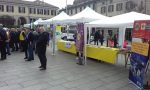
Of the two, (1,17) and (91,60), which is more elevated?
(1,17)

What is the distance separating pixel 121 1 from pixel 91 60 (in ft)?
104

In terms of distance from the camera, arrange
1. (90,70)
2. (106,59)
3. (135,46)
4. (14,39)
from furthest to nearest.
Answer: (14,39)
(106,59)
(90,70)
(135,46)

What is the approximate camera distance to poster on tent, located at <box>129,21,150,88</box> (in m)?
5.78

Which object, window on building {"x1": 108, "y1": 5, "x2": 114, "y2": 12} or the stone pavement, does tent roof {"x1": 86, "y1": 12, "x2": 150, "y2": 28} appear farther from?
window on building {"x1": 108, "y1": 5, "x2": 114, "y2": 12}

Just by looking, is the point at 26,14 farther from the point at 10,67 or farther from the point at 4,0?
the point at 10,67

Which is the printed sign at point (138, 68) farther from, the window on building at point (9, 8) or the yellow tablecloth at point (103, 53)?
the window on building at point (9, 8)

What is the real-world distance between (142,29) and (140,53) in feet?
2.13

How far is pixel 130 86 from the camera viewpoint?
6797mm

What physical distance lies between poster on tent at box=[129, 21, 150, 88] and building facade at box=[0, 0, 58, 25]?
48.6 m

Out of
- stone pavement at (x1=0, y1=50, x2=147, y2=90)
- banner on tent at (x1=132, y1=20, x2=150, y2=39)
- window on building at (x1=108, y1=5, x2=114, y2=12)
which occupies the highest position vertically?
window on building at (x1=108, y1=5, x2=114, y2=12)

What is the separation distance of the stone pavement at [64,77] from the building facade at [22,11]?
45.3 m

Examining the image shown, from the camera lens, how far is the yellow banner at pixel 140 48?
226 inches

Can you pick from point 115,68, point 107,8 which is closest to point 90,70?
point 115,68

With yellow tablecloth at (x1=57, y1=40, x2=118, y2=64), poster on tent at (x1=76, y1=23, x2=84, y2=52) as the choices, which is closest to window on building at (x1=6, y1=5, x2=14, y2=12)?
yellow tablecloth at (x1=57, y1=40, x2=118, y2=64)
